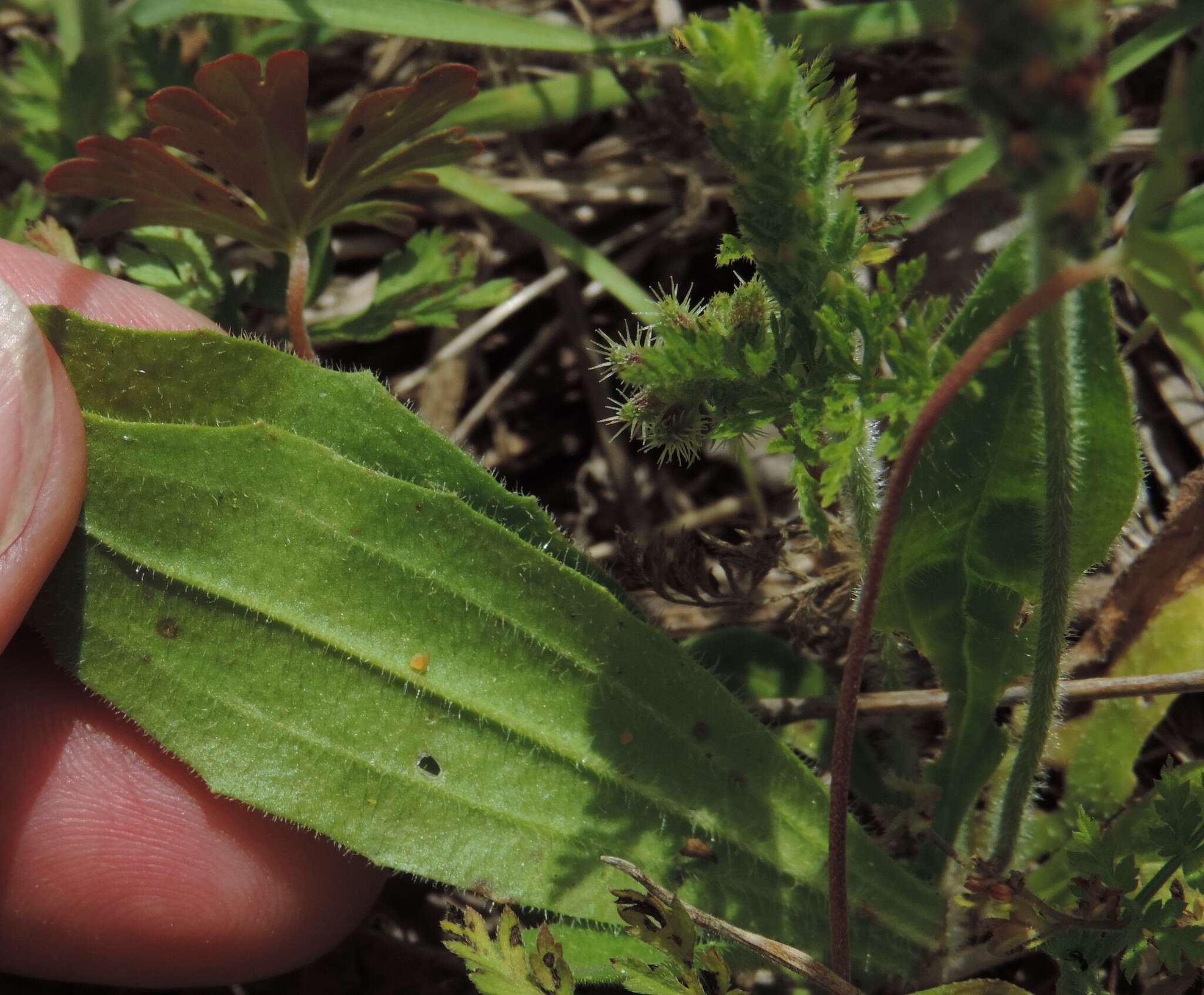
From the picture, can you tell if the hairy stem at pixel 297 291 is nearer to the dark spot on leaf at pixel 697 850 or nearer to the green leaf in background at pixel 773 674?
the green leaf in background at pixel 773 674

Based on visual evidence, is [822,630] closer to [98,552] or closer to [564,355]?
[564,355]

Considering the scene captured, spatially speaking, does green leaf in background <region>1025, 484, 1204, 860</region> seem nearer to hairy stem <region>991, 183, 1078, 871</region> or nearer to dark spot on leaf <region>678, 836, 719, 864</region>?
hairy stem <region>991, 183, 1078, 871</region>

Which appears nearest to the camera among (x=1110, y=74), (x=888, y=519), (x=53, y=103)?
(x=888, y=519)

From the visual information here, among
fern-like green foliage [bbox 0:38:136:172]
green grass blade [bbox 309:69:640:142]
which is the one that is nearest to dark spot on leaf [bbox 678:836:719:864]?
green grass blade [bbox 309:69:640:142]

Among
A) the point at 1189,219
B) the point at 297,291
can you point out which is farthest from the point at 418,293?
the point at 1189,219

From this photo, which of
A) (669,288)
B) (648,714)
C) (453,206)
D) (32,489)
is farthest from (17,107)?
(648,714)

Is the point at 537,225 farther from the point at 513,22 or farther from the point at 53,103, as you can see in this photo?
the point at 53,103
